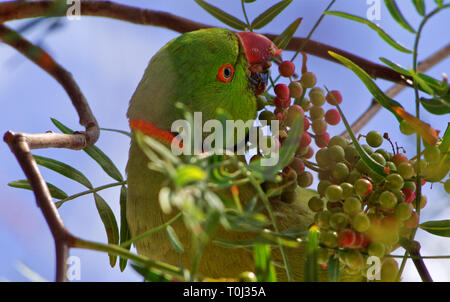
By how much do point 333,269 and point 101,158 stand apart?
70 cm

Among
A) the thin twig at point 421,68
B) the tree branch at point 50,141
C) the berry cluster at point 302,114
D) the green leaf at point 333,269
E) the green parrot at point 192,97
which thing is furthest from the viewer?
the thin twig at point 421,68

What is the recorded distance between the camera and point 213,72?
1099 mm

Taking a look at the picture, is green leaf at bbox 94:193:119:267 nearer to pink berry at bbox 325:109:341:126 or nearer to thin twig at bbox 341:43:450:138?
→ pink berry at bbox 325:109:341:126

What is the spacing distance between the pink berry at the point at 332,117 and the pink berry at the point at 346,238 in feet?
1.42

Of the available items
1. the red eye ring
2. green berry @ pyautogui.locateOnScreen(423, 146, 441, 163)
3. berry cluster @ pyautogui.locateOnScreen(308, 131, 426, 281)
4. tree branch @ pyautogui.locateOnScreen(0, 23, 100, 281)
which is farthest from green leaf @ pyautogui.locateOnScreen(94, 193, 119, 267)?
green berry @ pyautogui.locateOnScreen(423, 146, 441, 163)

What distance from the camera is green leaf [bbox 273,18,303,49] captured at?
1.07 meters

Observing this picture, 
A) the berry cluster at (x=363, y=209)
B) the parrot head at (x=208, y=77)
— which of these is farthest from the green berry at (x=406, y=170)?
the parrot head at (x=208, y=77)

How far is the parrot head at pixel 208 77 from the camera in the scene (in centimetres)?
110

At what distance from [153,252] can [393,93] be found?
1.06 m

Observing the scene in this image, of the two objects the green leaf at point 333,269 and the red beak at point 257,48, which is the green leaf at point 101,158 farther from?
the green leaf at point 333,269

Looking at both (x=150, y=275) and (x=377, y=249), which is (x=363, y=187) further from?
(x=150, y=275)

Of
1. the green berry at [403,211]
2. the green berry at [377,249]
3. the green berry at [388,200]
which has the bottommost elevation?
the green berry at [377,249]
